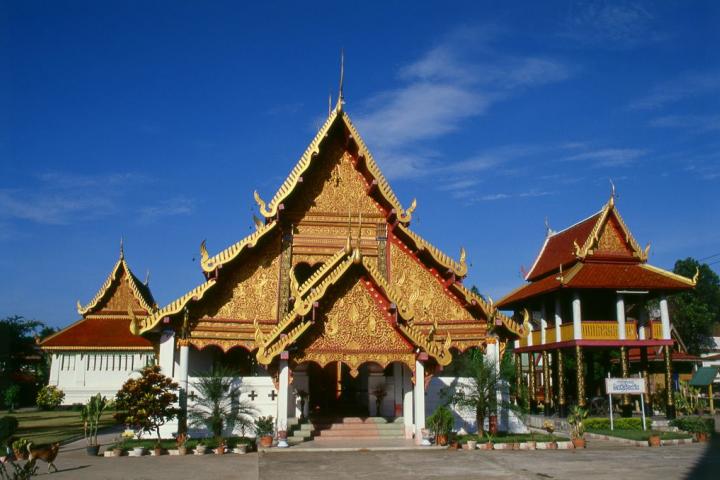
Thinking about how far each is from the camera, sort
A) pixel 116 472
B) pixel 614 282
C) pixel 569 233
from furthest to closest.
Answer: pixel 569 233
pixel 614 282
pixel 116 472

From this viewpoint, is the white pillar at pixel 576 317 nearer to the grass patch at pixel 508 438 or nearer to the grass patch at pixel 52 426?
the grass patch at pixel 508 438

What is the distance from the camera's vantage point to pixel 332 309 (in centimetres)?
1302

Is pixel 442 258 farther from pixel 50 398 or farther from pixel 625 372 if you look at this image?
pixel 50 398

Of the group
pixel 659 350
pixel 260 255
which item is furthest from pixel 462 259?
pixel 659 350

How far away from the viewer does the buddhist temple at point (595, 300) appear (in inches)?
842

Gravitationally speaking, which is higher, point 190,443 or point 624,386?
point 624,386

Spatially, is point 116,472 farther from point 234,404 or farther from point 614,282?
point 614,282

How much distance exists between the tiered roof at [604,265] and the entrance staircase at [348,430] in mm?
9876

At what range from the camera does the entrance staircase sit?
13594 mm

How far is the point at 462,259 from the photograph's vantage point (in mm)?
15680

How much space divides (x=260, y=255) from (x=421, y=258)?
402cm

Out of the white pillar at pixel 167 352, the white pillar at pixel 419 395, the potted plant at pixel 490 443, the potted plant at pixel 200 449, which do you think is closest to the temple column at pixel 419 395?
the white pillar at pixel 419 395

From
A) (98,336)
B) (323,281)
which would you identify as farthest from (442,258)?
(98,336)

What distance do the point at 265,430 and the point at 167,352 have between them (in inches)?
120
